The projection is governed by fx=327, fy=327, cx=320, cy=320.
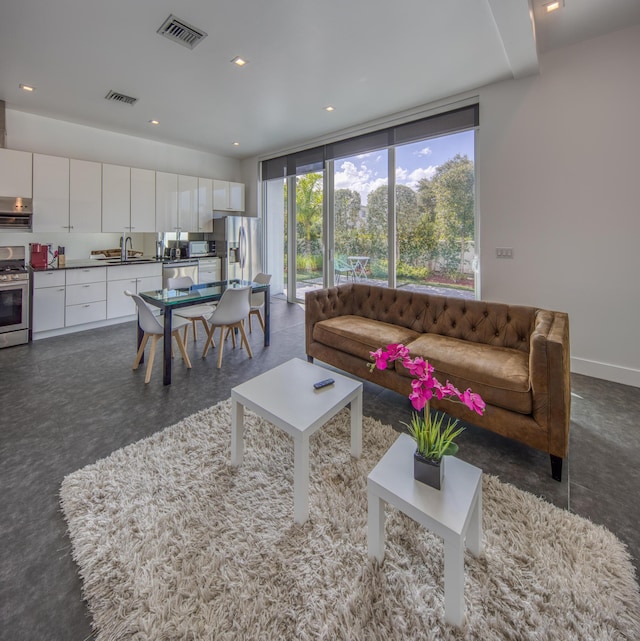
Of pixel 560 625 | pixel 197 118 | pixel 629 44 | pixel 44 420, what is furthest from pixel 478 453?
pixel 197 118

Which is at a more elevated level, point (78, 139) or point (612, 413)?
point (78, 139)

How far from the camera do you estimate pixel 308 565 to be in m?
1.33

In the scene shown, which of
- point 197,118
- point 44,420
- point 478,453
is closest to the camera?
point 478,453

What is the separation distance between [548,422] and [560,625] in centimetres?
96

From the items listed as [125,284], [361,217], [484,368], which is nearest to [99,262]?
[125,284]

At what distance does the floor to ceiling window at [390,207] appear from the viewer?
4105 millimetres

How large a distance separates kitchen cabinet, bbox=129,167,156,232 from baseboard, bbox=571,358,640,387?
6254mm

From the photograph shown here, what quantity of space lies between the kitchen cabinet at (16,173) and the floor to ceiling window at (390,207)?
380 centimetres

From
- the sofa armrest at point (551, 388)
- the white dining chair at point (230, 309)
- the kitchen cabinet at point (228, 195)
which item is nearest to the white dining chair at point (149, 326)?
the white dining chair at point (230, 309)

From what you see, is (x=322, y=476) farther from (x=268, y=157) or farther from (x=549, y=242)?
(x=268, y=157)

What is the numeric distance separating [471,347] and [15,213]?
18.2 feet

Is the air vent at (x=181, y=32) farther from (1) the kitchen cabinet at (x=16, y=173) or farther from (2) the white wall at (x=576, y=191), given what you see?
(2) the white wall at (x=576, y=191)

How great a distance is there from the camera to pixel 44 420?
2414 mm

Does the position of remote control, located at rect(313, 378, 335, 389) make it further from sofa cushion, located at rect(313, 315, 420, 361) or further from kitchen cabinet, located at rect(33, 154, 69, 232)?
kitchen cabinet, located at rect(33, 154, 69, 232)
